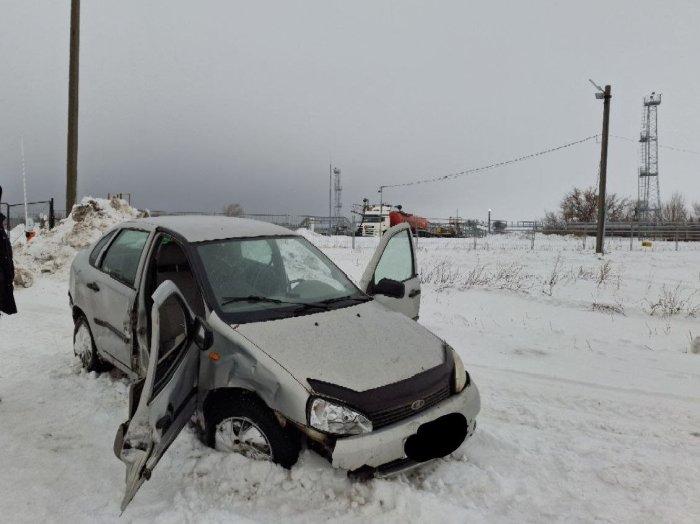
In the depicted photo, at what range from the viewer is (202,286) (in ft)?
10.4

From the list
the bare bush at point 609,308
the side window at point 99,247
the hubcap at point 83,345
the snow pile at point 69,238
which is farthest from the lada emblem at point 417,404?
the snow pile at point 69,238

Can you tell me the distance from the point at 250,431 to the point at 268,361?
0.43 meters

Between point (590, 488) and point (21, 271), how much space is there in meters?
10.6

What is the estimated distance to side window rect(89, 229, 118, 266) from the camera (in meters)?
4.45

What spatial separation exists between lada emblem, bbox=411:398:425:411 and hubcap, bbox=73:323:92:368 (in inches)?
126

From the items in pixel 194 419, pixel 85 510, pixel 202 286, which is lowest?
pixel 85 510

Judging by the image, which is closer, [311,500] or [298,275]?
[311,500]

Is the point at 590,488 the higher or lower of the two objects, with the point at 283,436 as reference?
lower

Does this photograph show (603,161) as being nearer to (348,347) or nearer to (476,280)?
(476,280)

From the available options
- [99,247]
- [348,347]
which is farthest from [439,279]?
[348,347]

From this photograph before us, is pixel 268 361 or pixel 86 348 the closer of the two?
pixel 268 361

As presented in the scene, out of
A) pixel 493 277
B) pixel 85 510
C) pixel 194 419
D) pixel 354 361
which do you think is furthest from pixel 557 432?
pixel 493 277

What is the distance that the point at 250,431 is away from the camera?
8.79 feet

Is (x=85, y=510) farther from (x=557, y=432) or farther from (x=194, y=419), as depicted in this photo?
(x=557, y=432)
